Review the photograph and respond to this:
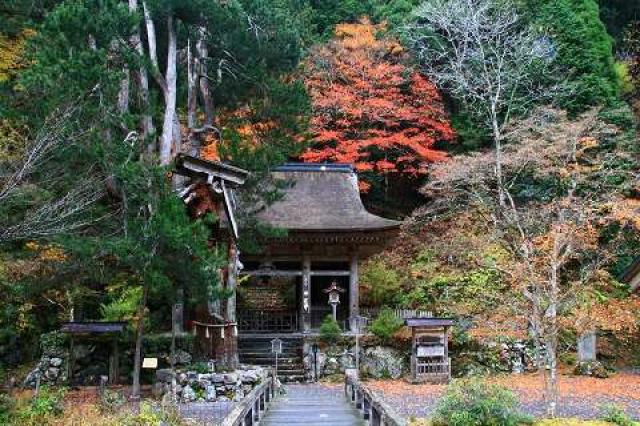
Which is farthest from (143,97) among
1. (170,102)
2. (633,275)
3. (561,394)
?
(633,275)

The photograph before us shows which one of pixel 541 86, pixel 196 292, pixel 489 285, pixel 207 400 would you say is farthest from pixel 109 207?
pixel 541 86

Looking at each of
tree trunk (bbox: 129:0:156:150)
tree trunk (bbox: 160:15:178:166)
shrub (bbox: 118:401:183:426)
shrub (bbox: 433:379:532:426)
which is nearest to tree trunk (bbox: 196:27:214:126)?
tree trunk (bbox: 160:15:178:166)

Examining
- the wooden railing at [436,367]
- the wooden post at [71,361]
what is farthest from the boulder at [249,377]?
the wooden railing at [436,367]

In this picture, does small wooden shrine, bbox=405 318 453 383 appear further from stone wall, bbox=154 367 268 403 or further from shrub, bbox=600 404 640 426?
shrub, bbox=600 404 640 426

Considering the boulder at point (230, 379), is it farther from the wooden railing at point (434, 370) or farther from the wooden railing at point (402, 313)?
the wooden railing at point (402, 313)

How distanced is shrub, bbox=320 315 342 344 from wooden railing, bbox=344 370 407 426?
4.91 m

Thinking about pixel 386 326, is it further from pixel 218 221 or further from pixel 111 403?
pixel 111 403

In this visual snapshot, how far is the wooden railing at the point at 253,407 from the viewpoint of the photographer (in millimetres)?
7738

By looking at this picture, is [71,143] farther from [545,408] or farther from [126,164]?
[545,408]

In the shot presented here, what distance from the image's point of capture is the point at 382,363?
18375mm

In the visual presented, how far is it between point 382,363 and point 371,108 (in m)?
10.9

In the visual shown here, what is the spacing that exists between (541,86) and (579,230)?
10.8 m

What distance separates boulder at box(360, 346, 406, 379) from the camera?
1823cm

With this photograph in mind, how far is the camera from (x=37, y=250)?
15.3 m
